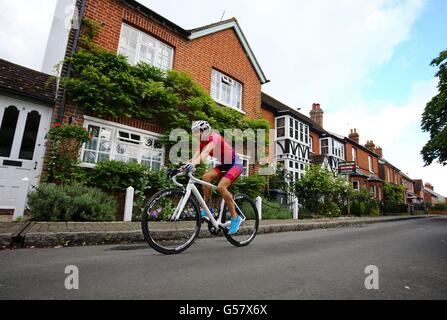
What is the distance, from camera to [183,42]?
33.6ft

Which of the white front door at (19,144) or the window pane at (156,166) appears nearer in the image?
the white front door at (19,144)

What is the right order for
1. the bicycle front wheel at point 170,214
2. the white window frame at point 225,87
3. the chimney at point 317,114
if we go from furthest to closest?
the chimney at point 317,114, the white window frame at point 225,87, the bicycle front wheel at point 170,214

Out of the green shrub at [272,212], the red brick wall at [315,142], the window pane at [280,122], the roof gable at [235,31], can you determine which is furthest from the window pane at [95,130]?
the red brick wall at [315,142]

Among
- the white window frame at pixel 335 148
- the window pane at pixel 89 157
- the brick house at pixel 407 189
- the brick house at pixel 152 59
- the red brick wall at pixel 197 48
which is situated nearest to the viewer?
the window pane at pixel 89 157

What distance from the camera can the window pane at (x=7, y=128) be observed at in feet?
23.9

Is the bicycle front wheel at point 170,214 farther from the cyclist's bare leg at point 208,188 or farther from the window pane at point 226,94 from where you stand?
the window pane at point 226,94

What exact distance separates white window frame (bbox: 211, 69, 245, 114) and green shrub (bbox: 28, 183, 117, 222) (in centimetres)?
703

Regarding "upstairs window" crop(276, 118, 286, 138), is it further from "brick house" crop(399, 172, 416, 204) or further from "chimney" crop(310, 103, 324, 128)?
"brick house" crop(399, 172, 416, 204)

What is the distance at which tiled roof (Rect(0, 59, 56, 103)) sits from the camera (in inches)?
275

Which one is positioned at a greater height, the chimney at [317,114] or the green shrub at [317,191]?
the chimney at [317,114]

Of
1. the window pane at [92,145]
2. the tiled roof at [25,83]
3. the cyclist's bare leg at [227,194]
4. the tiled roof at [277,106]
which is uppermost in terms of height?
the tiled roof at [277,106]
